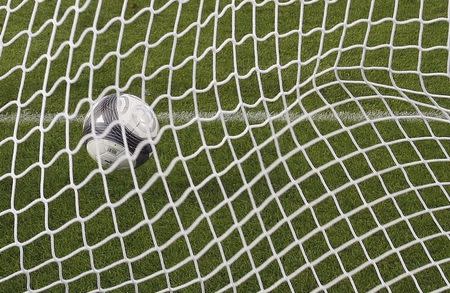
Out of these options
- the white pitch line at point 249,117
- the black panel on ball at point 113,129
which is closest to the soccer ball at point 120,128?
the black panel on ball at point 113,129

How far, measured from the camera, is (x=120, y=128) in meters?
1.96

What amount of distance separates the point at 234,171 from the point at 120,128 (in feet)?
2.54

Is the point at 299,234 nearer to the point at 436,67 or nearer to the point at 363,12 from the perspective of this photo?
the point at 436,67

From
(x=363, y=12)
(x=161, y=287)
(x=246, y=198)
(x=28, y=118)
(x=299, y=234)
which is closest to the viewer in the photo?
(x=161, y=287)

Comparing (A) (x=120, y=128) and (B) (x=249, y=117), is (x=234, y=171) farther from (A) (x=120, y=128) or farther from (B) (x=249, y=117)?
(A) (x=120, y=128)

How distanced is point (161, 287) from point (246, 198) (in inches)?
21.2

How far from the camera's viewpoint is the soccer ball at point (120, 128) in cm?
191

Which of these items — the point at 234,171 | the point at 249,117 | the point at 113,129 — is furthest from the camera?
the point at 249,117

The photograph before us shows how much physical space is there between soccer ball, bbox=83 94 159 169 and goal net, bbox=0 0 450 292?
75 millimetres

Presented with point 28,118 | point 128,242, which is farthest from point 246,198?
point 28,118

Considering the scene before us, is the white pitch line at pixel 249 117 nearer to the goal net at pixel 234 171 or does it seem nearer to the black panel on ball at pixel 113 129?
the goal net at pixel 234 171

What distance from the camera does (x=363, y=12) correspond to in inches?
151

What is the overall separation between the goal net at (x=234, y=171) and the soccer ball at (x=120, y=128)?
0.25 ft

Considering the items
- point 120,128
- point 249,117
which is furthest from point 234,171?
point 120,128
